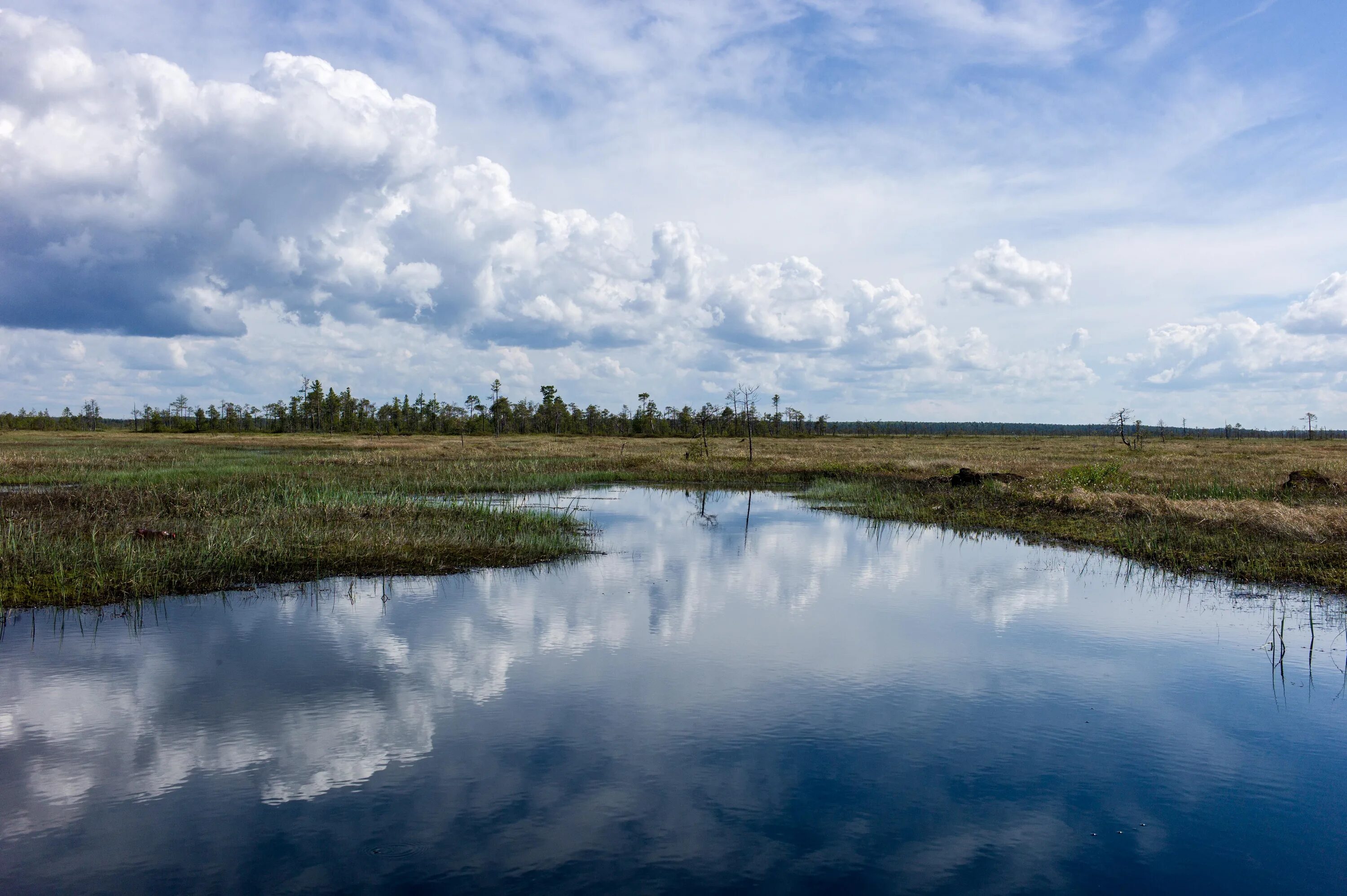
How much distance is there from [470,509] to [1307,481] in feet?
120

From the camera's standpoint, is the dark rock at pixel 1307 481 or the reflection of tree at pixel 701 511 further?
the dark rock at pixel 1307 481

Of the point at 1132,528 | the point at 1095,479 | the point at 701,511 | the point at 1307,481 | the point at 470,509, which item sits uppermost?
the point at 1307,481

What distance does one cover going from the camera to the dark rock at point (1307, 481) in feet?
110

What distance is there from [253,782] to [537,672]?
486 centimetres

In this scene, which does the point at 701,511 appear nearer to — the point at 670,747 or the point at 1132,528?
the point at 1132,528

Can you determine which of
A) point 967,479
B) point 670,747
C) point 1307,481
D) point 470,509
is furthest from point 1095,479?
point 670,747

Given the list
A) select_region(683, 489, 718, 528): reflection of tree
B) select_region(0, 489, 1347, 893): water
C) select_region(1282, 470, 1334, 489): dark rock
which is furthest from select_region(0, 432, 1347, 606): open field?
select_region(683, 489, 718, 528): reflection of tree

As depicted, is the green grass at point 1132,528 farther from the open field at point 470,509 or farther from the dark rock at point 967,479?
the dark rock at point 967,479

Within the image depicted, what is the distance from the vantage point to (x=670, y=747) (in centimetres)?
1032

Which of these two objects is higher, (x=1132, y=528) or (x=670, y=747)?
(x=1132, y=528)

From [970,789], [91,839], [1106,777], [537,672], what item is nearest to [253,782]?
[91,839]

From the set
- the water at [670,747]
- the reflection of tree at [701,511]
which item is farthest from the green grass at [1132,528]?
the reflection of tree at [701,511]

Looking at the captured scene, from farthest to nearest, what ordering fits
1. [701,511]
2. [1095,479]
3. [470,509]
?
[701,511] < [1095,479] < [470,509]

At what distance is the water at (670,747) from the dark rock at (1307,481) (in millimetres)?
21340
